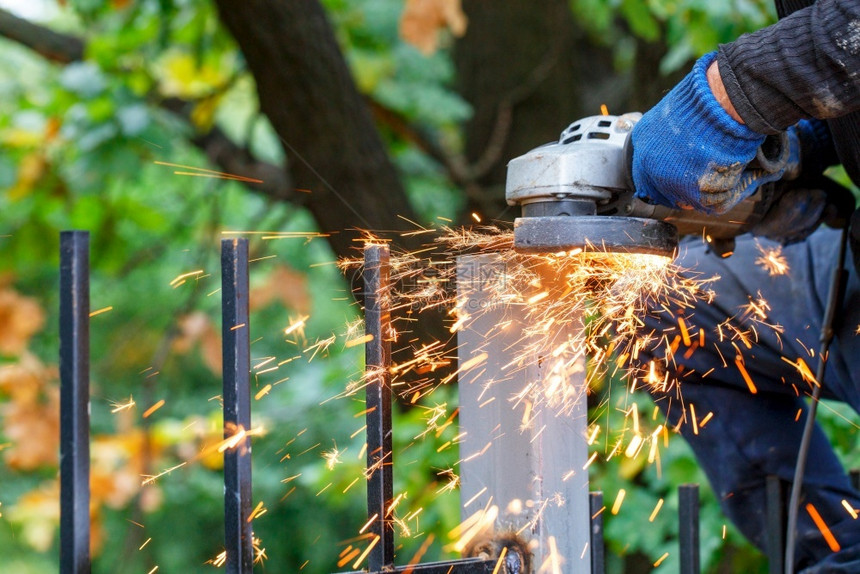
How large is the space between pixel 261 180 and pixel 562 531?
Answer: 7.34ft

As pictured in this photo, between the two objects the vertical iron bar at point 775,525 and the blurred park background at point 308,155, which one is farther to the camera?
the blurred park background at point 308,155

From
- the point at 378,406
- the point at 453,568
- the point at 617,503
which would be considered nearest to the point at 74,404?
the point at 378,406

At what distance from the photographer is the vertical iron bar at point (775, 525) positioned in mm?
2062

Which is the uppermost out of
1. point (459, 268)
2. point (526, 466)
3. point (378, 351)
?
point (459, 268)

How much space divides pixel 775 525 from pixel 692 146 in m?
1.06

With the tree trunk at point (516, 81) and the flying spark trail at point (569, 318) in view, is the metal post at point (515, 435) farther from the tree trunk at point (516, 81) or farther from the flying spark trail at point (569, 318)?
the tree trunk at point (516, 81)

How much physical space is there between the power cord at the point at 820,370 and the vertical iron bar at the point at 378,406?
1.01 meters

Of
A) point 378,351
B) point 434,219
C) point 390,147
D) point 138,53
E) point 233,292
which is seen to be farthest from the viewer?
point 434,219

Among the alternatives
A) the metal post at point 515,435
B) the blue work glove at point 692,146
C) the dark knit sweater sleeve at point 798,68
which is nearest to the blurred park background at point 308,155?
the metal post at point 515,435

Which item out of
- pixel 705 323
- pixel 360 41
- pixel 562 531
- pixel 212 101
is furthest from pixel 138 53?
pixel 562 531

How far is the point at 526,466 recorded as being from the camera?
1488 mm

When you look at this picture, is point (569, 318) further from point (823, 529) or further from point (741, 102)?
point (823, 529)

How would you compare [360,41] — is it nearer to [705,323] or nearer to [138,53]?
[138,53]

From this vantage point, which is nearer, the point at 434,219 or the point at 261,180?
the point at 261,180
